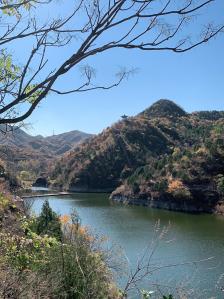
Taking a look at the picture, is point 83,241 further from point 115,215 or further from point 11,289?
point 115,215

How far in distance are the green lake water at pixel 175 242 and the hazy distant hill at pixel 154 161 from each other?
883 centimetres

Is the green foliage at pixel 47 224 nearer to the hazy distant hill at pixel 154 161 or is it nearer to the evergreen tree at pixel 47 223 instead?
the evergreen tree at pixel 47 223

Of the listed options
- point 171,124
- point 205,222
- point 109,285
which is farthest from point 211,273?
point 171,124

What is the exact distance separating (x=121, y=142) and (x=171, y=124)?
1041 inches

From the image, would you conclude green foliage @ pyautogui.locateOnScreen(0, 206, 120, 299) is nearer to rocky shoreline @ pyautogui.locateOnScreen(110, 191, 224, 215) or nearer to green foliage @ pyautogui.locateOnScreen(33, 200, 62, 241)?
green foliage @ pyautogui.locateOnScreen(33, 200, 62, 241)

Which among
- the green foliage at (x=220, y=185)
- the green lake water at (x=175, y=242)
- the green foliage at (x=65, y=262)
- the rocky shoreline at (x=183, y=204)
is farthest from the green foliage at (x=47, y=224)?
the green foliage at (x=220, y=185)

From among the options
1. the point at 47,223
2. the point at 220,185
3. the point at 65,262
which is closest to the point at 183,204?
the point at 220,185

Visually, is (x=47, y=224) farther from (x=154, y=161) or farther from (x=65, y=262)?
(x=154, y=161)

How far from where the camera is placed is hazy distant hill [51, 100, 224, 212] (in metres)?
74.9

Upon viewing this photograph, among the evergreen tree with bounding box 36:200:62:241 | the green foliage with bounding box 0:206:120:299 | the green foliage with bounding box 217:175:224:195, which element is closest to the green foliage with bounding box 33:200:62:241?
the evergreen tree with bounding box 36:200:62:241

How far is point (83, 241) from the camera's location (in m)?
9.85

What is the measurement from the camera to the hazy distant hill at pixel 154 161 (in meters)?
74.9

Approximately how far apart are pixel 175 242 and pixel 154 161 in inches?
2289

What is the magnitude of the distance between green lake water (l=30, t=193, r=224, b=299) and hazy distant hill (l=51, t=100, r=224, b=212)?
8.83 metres
